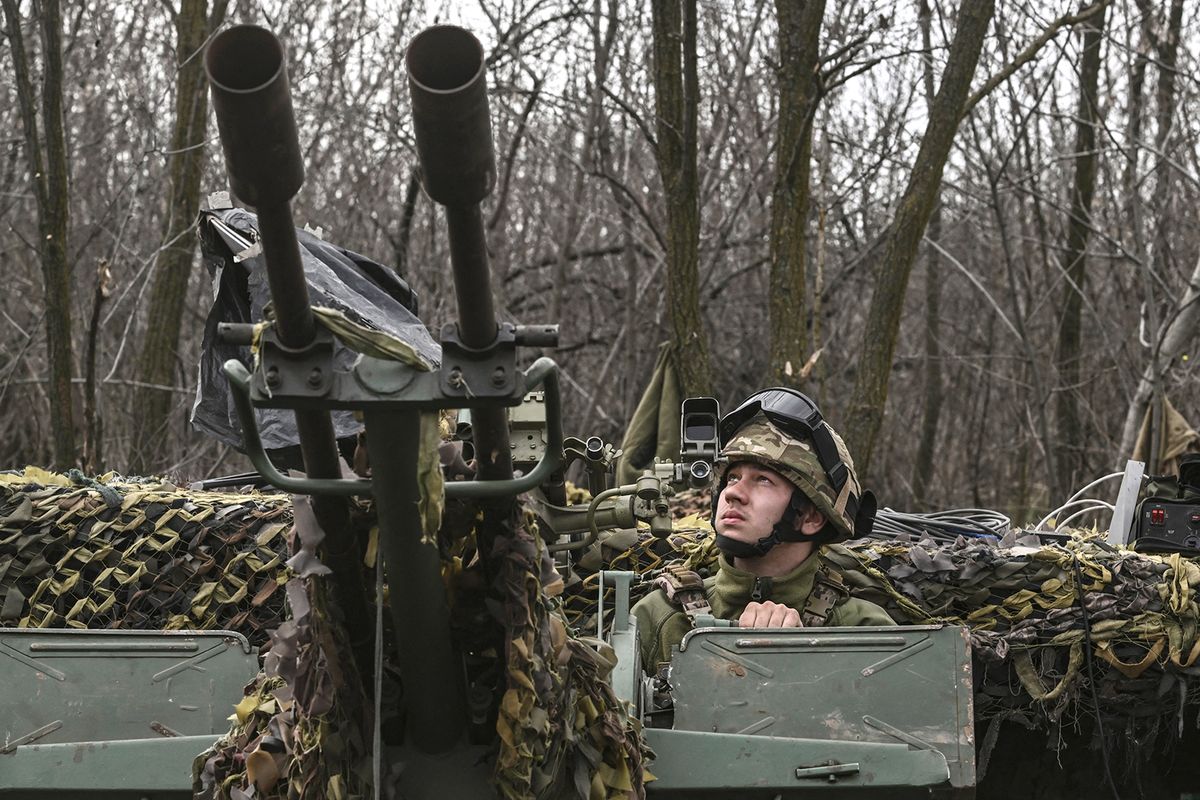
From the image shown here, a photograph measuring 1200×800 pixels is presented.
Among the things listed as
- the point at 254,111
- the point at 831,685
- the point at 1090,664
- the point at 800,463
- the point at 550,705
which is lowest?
the point at 1090,664

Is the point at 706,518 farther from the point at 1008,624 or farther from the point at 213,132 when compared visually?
the point at 213,132

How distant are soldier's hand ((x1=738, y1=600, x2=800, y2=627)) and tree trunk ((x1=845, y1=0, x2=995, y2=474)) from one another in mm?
3628

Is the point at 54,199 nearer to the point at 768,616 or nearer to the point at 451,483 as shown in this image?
the point at 768,616

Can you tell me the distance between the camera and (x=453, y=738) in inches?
134

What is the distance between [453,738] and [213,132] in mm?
9923

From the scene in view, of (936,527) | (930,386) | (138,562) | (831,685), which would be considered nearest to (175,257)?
(138,562)

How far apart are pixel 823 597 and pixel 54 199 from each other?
194 inches

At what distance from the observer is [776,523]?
4965mm

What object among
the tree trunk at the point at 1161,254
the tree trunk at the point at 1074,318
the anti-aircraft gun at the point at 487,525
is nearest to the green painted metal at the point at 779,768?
the anti-aircraft gun at the point at 487,525

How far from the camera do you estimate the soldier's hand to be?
474 centimetres

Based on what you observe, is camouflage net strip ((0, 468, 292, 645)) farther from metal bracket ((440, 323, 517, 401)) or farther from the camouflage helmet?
metal bracket ((440, 323, 517, 401))

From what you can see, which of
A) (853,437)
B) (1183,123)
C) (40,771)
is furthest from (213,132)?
(40,771)

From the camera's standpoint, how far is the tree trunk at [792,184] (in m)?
8.52

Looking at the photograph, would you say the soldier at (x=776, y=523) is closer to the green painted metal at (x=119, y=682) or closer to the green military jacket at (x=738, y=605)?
the green military jacket at (x=738, y=605)
